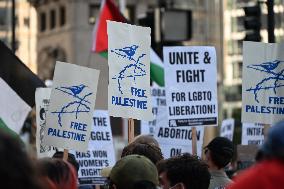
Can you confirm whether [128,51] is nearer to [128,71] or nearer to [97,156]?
[128,71]

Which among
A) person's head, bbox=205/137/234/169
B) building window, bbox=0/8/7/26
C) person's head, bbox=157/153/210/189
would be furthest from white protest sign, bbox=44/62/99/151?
building window, bbox=0/8/7/26

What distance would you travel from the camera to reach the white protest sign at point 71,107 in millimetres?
7773

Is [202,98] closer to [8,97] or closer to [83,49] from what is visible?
[8,97]

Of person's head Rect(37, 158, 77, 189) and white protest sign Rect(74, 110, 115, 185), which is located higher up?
person's head Rect(37, 158, 77, 189)

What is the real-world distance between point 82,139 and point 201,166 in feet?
9.84

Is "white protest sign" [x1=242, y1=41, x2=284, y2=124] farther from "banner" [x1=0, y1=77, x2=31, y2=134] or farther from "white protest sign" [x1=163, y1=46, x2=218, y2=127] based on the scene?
"banner" [x1=0, y1=77, x2=31, y2=134]

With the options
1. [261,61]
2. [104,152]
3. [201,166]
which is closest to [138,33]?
[261,61]

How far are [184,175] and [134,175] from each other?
584 mm

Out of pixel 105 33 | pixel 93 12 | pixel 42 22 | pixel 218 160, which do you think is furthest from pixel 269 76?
pixel 42 22

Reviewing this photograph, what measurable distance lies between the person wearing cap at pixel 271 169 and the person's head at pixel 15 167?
0.73 meters

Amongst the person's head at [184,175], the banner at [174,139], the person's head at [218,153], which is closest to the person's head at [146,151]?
the person's head at [218,153]

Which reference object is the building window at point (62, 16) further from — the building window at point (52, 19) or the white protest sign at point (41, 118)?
the white protest sign at point (41, 118)

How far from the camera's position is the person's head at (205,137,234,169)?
6863mm

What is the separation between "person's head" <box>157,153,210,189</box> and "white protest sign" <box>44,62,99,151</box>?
2786 mm
